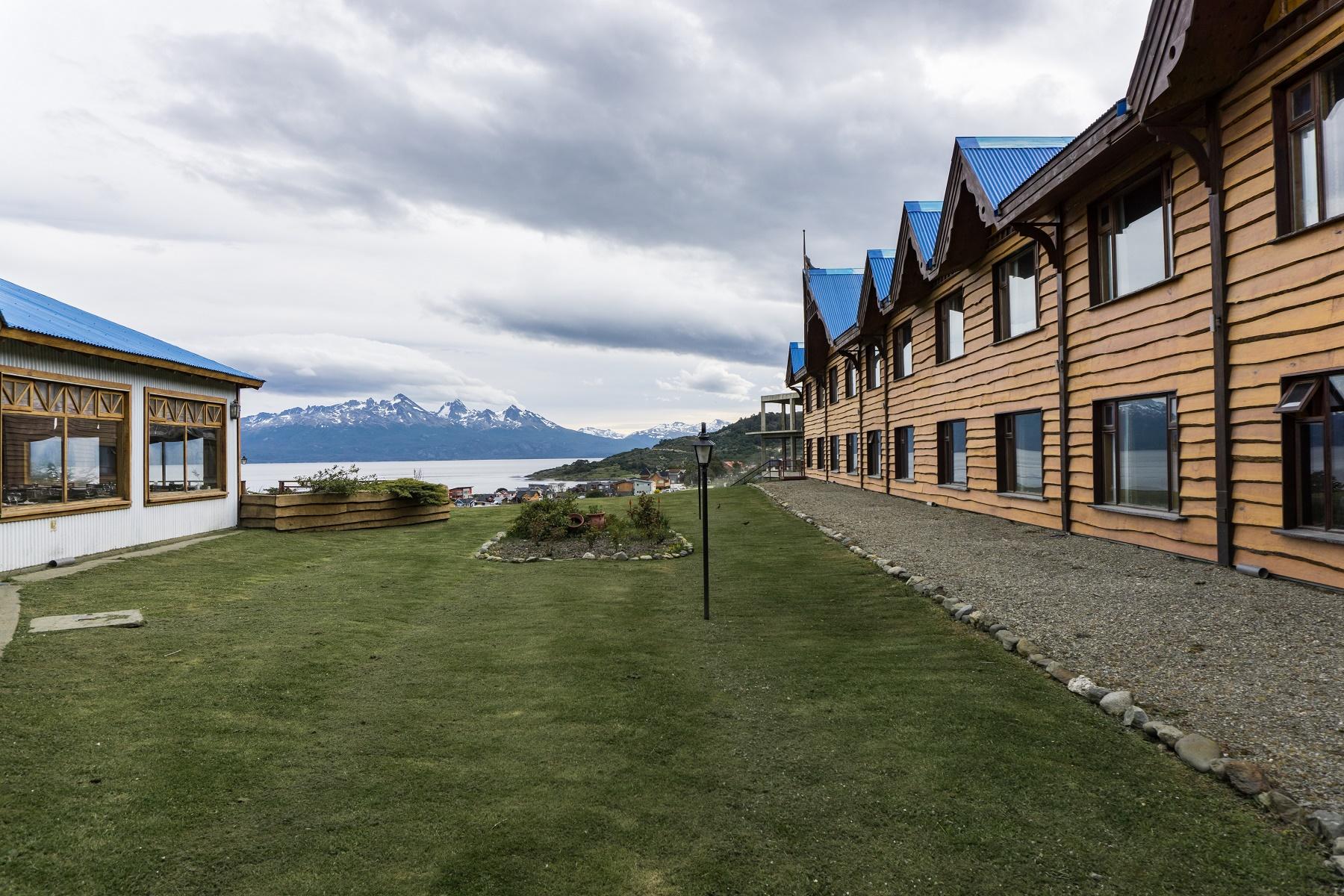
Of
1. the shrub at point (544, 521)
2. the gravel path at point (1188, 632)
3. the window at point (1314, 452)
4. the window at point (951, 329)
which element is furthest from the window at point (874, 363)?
the window at point (1314, 452)

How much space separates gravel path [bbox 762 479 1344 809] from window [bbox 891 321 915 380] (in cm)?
976

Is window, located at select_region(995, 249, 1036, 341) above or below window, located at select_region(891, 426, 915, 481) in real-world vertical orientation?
above

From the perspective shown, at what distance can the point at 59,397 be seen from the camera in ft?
34.7

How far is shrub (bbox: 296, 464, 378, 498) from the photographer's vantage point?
15258 millimetres

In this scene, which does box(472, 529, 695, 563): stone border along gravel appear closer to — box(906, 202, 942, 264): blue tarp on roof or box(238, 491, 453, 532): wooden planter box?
box(238, 491, 453, 532): wooden planter box

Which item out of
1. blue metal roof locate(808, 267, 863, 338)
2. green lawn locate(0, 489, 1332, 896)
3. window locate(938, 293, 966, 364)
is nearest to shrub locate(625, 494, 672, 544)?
green lawn locate(0, 489, 1332, 896)

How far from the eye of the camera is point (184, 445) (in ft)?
45.1

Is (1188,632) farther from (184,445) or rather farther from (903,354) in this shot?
(184,445)

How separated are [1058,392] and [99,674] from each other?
1271 cm

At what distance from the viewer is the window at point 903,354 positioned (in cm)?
1975

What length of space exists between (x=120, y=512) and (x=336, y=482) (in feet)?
13.3

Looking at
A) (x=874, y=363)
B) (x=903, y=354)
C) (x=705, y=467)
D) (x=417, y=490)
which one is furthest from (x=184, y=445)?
(x=874, y=363)

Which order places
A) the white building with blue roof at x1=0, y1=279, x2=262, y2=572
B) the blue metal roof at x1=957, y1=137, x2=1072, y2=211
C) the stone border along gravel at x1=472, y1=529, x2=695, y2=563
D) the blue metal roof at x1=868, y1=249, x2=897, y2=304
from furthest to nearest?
the blue metal roof at x1=868, y1=249, x2=897, y2=304 → the blue metal roof at x1=957, y1=137, x2=1072, y2=211 → the stone border along gravel at x1=472, y1=529, x2=695, y2=563 → the white building with blue roof at x1=0, y1=279, x2=262, y2=572

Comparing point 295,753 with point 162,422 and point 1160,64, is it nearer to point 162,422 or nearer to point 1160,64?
point 1160,64
